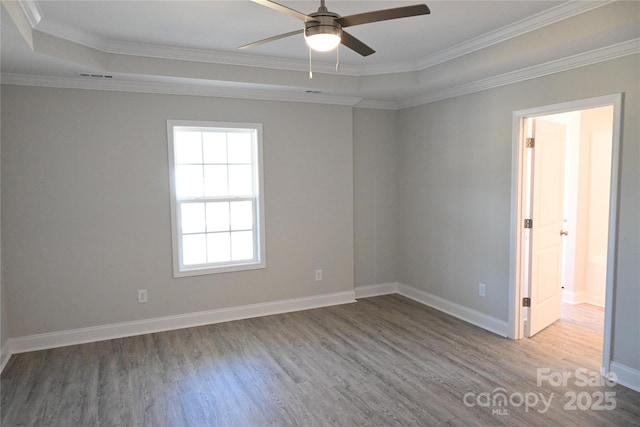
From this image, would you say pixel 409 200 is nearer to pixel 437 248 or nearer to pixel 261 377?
pixel 437 248

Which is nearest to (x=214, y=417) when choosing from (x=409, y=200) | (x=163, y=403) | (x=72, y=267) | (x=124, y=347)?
(x=163, y=403)

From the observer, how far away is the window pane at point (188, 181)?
4.25m

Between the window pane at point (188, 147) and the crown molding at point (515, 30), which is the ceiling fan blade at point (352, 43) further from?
the window pane at point (188, 147)

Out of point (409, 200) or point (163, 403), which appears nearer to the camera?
point (163, 403)

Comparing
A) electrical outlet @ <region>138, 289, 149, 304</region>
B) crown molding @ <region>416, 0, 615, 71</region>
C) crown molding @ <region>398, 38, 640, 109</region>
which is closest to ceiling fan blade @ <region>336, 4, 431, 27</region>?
crown molding @ <region>416, 0, 615, 71</region>

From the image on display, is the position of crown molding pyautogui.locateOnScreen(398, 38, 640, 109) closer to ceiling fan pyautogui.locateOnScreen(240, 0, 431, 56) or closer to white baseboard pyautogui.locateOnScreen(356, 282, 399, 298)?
ceiling fan pyautogui.locateOnScreen(240, 0, 431, 56)

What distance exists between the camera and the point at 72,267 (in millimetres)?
3822

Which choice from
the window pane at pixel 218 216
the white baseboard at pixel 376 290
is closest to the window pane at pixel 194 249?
the window pane at pixel 218 216

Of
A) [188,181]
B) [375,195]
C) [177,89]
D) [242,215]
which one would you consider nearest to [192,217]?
[188,181]

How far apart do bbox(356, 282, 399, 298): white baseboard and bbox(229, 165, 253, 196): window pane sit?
1.91m

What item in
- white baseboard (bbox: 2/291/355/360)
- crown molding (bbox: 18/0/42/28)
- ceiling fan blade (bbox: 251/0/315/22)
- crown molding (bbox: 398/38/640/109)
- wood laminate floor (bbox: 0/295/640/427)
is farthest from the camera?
white baseboard (bbox: 2/291/355/360)

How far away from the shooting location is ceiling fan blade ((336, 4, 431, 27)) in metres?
1.96

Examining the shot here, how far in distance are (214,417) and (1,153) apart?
113 inches

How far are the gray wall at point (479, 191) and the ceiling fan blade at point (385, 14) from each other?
6.38 feet
